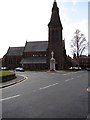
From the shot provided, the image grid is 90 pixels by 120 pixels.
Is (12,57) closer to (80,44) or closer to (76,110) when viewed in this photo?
(80,44)

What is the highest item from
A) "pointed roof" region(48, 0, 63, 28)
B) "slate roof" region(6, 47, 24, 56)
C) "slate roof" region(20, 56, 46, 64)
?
"pointed roof" region(48, 0, 63, 28)

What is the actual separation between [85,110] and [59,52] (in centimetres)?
7756

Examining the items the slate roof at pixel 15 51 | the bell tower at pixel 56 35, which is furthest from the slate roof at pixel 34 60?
the slate roof at pixel 15 51

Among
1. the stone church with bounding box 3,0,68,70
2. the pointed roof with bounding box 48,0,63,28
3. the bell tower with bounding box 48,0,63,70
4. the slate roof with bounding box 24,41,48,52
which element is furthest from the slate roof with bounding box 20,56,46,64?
the pointed roof with bounding box 48,0,63,28

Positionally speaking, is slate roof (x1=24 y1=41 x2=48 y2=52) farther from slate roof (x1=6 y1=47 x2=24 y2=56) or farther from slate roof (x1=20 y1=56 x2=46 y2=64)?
slate roof (x1=20 y1=56 x2=46 y2=64)

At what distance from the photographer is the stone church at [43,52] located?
89.4m

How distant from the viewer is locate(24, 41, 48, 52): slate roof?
10247 centimetres

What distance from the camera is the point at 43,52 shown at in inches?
3922

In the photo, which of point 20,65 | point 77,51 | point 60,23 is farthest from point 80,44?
point 20,65

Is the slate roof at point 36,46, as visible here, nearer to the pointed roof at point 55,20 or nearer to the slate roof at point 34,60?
the slate roof at point 34,60

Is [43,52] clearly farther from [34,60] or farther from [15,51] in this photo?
[15,51]

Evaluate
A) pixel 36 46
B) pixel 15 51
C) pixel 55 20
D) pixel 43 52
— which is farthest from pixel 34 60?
pixel 55 20

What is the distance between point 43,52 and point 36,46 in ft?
24.5

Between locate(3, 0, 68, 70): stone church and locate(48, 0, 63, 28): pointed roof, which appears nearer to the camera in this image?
locate(3, 0, 68, 70): stone church
